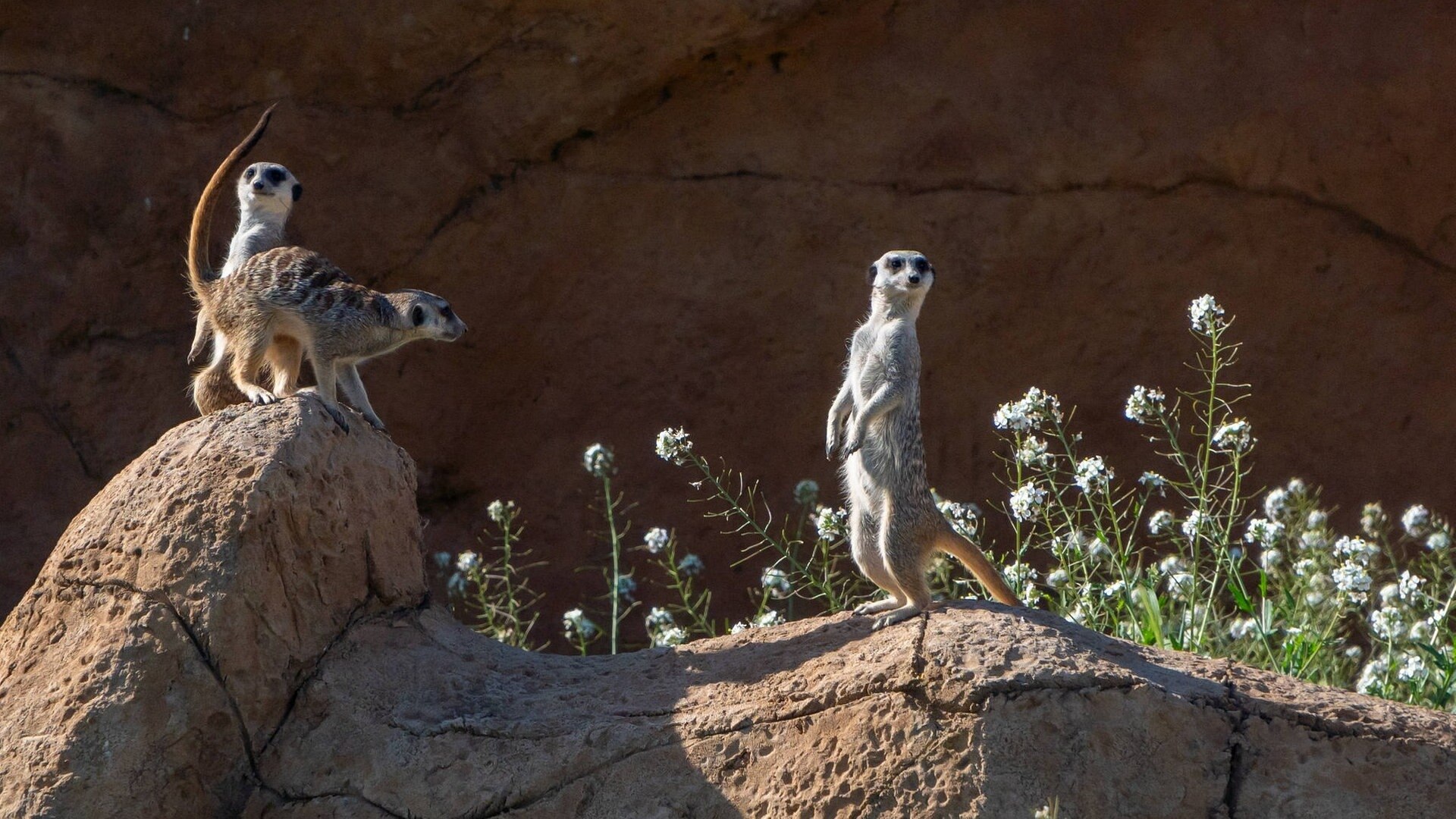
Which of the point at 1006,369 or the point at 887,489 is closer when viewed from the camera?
the point at 887,489

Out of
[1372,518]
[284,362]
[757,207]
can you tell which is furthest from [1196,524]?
[757,207]

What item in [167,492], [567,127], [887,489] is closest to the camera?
[167,492]

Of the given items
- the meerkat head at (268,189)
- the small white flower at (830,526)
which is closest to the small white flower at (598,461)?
the small white flower at (830,526)

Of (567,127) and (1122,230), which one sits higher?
(567,127)

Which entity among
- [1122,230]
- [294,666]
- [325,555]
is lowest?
[294,666]

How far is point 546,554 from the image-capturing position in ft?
21.4

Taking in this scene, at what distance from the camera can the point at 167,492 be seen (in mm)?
3256

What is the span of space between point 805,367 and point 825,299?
28 cm

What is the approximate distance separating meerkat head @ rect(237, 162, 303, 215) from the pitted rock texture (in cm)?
159

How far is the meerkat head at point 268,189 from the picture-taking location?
459 centimetres

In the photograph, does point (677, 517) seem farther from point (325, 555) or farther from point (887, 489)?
point (325, 555)

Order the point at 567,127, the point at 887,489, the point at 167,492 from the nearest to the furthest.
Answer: the point at 167,492, the point at 887,489, the point at 567,127

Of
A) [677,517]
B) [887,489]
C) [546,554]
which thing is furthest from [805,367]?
[887,489]

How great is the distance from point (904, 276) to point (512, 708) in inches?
61.4
